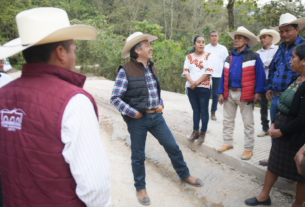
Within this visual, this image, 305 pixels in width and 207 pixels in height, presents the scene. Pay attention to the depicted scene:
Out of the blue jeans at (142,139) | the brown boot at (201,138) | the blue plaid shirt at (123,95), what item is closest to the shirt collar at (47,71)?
the blue plaid shirt at (123,95)

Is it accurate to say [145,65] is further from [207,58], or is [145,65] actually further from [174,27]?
[174,27]

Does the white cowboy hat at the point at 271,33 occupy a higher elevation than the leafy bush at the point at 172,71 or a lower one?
higher

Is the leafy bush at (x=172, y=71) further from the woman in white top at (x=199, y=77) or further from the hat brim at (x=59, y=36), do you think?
the hat brim at (x=59, y=36)

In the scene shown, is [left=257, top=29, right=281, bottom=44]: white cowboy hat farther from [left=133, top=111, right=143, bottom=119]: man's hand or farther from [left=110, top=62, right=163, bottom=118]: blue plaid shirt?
[left=133, top=111, right=143, bottom=119]: man's hand

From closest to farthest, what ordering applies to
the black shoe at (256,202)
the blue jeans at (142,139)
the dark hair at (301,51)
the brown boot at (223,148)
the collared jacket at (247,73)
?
the dark hair at (301,51)
the black shoe at (256,202)
the blue jeans at (142,139)
the collared jacket at (247,73)
the brown boot at (223,148)

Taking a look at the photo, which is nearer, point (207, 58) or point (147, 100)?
point (147, 100)

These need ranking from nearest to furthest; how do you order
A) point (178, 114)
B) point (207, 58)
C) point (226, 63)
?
point (226, 63), point (207, 58), point (178, 114)

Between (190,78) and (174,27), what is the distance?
3018 cm

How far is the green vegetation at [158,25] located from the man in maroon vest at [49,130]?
30.5ft

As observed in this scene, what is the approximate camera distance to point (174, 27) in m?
32.6

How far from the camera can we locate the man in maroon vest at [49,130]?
1253 mm

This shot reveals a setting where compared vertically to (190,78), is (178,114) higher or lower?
lower

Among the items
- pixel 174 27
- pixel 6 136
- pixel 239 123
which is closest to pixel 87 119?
pixel 6 136

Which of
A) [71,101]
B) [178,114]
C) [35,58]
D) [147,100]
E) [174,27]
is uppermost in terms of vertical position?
[174,27]
